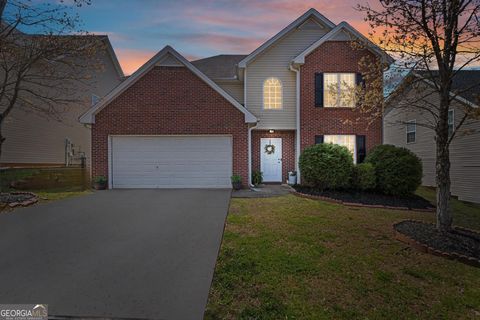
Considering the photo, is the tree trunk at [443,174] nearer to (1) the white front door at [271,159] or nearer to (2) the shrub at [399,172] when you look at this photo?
(2) the shrub at [399,172]

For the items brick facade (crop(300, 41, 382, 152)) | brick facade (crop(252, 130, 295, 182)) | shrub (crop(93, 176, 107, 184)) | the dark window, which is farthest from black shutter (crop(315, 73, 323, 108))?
shrub (crop(93, 176, 107, 184))

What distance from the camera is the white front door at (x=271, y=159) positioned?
47.9ft

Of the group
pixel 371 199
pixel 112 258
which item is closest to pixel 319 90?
pixel 371 199

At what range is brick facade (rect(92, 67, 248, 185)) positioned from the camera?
1246 centimetres

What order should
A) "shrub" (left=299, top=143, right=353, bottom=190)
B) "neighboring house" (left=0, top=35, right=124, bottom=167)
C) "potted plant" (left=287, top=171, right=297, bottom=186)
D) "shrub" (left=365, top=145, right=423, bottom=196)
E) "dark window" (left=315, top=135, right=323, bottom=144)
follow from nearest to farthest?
"shrub" (left=365, top=145, right=423, bottom=196), "shrub" (left=299, top=143, right=353, bottom=190), "dark window" (left=315, top=135, right=323, bottom=144), "potted plant" (left=287, top=171, right=297, bottom=186), "neighboring house" (left=0, top=35, right=124, bottom=167)

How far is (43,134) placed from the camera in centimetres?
1612

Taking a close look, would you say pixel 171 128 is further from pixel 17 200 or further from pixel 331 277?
pixel 331 277

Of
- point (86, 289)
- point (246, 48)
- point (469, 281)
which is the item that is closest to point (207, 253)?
point (86, 289)

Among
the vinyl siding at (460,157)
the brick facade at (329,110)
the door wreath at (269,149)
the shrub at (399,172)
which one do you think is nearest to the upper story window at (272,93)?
the brick facade at (329,110)

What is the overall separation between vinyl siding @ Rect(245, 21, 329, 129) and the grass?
830 centimetres

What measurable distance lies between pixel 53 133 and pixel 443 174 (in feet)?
61.9

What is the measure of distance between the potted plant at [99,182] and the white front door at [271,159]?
729 cm

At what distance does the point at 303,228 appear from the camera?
6.39 metres

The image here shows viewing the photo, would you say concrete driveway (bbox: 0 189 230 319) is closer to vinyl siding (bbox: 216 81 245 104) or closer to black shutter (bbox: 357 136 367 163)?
black shutter (bbox: 357 136 367 163)
